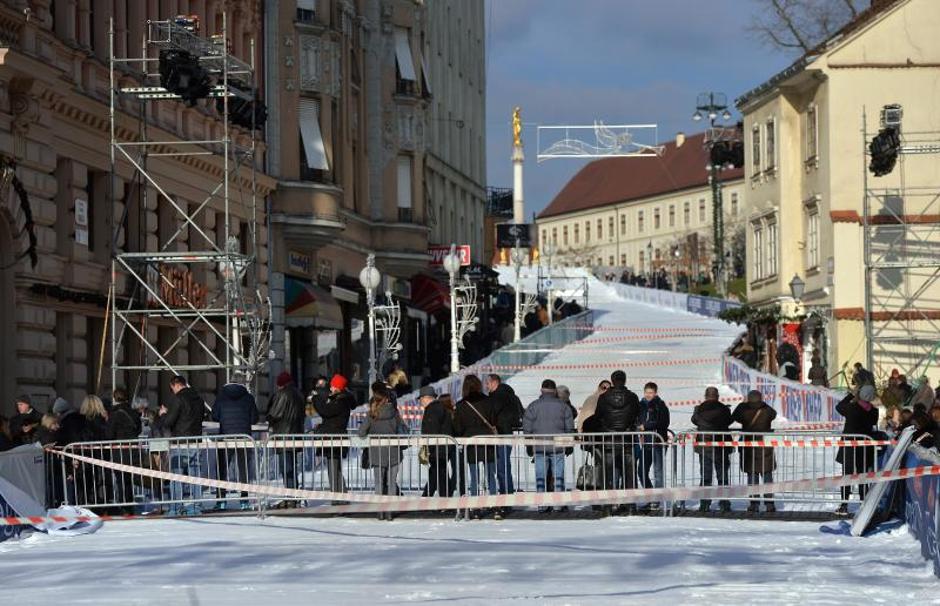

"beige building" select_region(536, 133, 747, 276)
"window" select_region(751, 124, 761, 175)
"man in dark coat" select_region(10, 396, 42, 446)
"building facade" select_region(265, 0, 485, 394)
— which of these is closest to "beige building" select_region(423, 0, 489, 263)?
"building facade" select_region(265, 0, 485, 394)

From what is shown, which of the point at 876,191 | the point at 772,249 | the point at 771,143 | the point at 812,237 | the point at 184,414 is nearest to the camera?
the point at 184,414

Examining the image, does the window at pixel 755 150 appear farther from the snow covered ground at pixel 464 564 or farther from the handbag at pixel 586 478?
the snow covered ground at pixel 464 564

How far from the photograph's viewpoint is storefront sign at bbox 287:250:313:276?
47094mm

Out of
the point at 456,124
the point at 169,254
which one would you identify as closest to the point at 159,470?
the point at 169,254

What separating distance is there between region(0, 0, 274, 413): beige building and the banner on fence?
11.6 m

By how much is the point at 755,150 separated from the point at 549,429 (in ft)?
135

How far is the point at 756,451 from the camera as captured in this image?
74.9 ft

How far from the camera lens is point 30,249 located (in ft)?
95.6

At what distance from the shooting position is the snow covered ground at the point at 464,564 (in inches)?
564

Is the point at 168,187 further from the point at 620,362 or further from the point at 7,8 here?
the point at 620,362

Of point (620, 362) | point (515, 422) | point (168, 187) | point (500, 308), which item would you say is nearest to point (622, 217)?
point (500, 308)

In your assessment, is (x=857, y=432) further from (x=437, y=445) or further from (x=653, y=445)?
(x=437, y=445)

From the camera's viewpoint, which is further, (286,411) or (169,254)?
(169,254)

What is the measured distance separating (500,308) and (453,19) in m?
13.2
